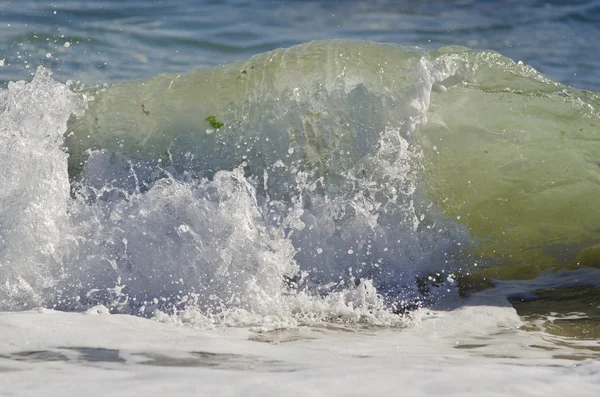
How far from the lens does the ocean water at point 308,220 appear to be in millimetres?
1973

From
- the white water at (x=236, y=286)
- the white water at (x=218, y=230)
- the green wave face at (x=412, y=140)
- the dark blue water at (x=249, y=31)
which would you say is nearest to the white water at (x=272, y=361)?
the white water at (x=236, y=286)

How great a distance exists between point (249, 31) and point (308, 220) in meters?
4.03

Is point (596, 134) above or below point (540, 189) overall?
above

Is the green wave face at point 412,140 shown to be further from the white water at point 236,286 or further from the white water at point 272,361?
the white water at point 272,361

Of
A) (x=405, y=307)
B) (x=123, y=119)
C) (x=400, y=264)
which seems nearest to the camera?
(x=405, y=307)

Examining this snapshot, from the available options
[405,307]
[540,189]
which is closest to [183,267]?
[405,307]


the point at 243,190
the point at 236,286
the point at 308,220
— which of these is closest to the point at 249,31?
the point at 308,220

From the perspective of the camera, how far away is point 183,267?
99.5 inches

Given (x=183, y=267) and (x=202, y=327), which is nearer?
(x=202, y=327)

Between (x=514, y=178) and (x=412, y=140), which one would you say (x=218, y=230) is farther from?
(x=514, y=178)

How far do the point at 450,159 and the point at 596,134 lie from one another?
64 centimetres

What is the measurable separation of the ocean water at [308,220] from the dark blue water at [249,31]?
2038mm

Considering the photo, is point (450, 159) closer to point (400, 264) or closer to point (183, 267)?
point (400, 264)

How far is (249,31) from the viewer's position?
650 centimetres
